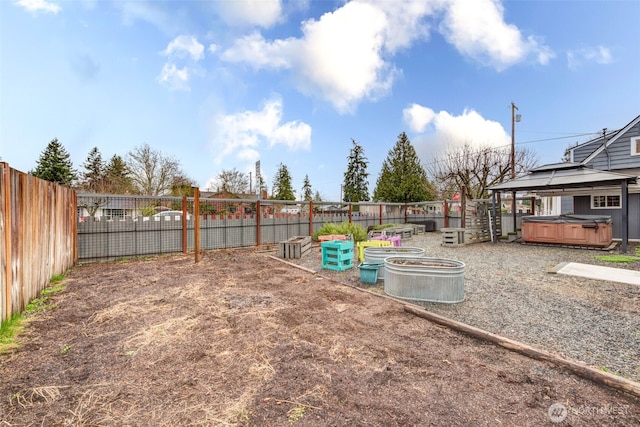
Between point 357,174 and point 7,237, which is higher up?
point 357,174

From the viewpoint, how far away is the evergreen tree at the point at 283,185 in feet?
127

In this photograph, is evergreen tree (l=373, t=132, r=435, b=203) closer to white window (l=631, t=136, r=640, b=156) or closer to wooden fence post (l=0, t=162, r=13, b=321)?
white window (l=631, t=136, r=640, b=156)

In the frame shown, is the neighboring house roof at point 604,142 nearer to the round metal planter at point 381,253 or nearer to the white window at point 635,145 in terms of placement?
the white window at point 635,145

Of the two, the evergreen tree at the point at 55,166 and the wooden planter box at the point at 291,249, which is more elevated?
the evergreen tree at the point at 55,166

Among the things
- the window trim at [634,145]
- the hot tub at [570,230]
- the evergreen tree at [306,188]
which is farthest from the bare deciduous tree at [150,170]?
the window trim at [634,145]

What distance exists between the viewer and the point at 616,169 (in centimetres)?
1177

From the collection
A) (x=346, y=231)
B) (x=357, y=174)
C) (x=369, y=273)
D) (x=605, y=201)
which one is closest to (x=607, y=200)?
(x=605, y=201)

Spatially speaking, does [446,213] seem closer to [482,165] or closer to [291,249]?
[482,165]

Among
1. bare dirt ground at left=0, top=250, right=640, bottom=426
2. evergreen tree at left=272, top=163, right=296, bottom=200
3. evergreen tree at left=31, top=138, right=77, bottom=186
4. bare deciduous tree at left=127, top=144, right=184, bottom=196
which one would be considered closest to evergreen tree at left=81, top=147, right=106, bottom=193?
evergreen tree at left=31, top=138, right=77, bottom=186

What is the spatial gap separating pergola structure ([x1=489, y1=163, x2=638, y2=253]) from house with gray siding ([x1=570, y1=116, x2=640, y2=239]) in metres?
1.03

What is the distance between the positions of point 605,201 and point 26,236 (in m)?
18.0

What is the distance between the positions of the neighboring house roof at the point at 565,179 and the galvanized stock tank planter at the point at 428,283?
8.31 m

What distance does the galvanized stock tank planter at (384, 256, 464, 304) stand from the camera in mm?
4105

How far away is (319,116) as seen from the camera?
14664mm
